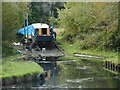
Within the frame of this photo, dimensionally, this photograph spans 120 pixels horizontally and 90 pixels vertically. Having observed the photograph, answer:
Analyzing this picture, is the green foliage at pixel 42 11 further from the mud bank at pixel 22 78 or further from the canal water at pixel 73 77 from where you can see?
the mud bank at pixel 22 78

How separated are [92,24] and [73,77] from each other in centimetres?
1659

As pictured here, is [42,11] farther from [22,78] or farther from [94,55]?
[22,78]

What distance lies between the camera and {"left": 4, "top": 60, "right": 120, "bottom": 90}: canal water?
84.2 feet

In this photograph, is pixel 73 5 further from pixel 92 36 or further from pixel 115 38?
pixel 115 38

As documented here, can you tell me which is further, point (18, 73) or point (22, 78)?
point (18, 73)

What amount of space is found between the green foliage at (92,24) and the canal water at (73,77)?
168 inches

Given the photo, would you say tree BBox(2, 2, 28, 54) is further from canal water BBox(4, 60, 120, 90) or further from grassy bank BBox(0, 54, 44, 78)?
grassy bank BBox(0, 54, 44, 78)

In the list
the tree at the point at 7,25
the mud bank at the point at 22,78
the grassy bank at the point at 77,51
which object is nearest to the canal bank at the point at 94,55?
the grassy bank at the point at 77,51

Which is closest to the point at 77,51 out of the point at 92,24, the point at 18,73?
the point at 92,24

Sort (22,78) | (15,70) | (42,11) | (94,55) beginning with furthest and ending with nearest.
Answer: (42,11)
(94,55)
(15,70)
(22,78)

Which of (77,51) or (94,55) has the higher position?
(77,51)

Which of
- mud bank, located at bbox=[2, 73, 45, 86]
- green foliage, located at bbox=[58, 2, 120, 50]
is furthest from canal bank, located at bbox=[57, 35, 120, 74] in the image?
mud bank, located at bbox=[2, 73, 45, 86]

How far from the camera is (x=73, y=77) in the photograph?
97.7ft

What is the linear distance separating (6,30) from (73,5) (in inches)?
767
